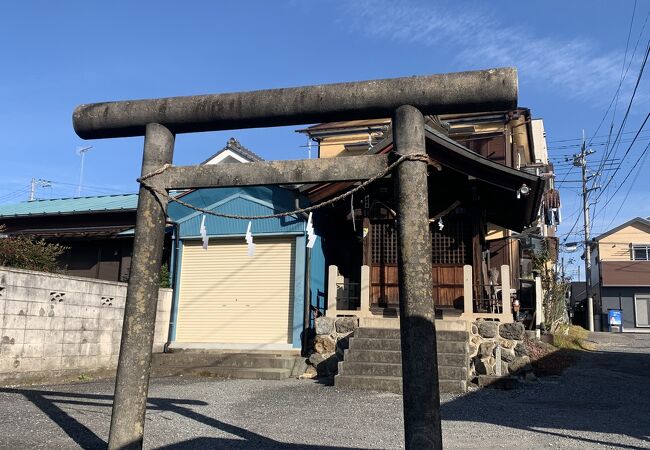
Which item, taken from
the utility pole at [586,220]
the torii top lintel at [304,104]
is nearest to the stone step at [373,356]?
the torii top lintel at [304,104]

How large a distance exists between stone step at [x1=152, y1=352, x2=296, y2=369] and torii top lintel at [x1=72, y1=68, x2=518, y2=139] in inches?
328

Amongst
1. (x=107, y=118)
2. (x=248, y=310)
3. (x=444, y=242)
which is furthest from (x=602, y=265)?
(x=107, y=118)

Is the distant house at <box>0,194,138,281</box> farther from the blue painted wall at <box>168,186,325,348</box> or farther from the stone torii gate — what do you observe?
the stone torii gate

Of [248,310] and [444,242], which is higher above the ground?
[444,242]

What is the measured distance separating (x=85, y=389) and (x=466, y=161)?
912cm

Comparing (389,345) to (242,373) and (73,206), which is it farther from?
(73,206)

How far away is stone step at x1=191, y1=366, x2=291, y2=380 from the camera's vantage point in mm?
12297

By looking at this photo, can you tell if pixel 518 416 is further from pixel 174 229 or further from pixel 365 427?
pixel 174 229

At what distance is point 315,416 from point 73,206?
16.0m

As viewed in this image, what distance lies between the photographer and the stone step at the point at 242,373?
1230 centimetres

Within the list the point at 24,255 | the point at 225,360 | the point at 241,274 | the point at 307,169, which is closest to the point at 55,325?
the point at 24,255

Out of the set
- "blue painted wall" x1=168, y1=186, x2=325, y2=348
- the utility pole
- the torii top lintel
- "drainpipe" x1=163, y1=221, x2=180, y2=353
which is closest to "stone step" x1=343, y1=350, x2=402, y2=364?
"blue painted wall" x1=168, y1=186, x2=325, y2=348

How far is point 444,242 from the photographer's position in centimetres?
1399

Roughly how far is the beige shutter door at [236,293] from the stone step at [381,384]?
12.3 feet
